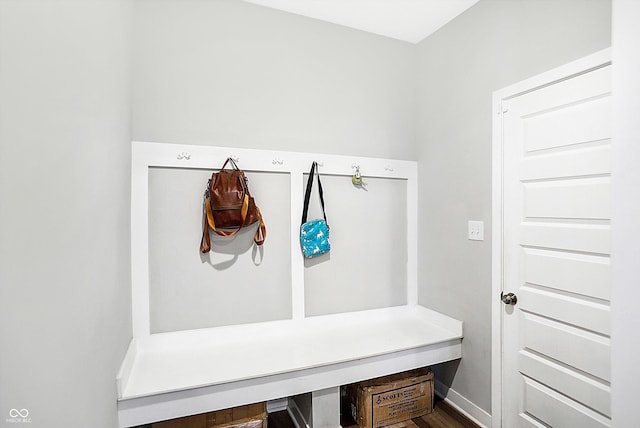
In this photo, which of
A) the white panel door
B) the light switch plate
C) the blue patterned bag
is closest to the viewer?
the white panel door

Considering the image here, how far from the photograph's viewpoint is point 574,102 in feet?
5.20

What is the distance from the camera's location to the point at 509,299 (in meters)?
1.88

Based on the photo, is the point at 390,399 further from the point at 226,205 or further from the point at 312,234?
the point at 226,205

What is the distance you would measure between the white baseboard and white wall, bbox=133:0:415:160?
171 cm

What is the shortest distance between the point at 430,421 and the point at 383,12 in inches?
104

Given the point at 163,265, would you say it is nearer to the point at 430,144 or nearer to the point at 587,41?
the point at 430,144

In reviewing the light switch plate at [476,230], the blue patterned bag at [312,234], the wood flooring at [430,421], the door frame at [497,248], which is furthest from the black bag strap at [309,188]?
the wood flooring at [430,421]

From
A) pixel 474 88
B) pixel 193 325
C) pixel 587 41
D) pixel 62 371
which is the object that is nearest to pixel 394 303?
pixel 193 325

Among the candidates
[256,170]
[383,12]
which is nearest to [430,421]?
[256,170]

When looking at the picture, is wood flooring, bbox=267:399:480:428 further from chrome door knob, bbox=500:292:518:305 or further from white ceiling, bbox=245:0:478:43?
white ceiling, bbox=245:0:478:43

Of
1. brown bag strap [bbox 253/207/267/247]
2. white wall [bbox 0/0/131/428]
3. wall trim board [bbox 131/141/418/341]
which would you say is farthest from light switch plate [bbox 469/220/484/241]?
white wall [bbox 0/0/131/428]

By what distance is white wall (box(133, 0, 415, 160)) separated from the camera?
192cm

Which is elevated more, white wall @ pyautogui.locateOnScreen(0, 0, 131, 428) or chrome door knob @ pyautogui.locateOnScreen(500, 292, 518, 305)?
white wall @ pyautogui.locateOnScreen(0, 0, 131, 428)

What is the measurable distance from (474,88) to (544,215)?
90cm
